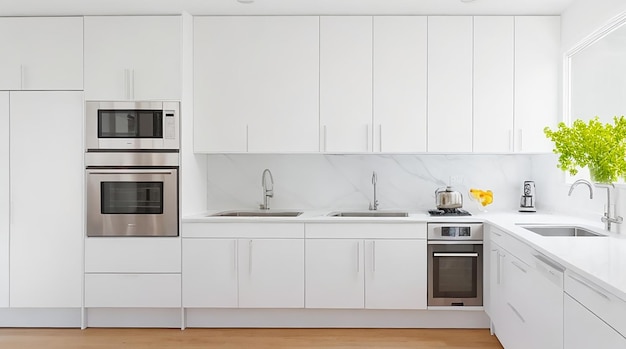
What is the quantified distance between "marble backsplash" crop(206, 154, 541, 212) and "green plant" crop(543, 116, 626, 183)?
146 centimetres

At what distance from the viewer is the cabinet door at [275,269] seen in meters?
3.53

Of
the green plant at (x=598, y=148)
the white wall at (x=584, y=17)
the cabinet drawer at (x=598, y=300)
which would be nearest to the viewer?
the cabinet drawer at (x=598, y=300)

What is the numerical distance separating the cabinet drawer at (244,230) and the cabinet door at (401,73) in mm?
1023

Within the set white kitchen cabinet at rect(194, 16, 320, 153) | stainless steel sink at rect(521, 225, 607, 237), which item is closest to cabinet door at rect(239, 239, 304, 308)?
white kitchen cabinet at rect(194, 16, 320, 153)

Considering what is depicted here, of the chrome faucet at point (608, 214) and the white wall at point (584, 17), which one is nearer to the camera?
the chrome faucet at point (608, 214)

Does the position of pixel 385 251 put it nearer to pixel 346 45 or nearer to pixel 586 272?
pixel 346 45

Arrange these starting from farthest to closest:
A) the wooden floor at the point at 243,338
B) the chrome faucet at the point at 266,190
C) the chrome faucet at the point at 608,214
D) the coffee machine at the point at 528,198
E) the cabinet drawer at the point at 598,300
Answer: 1. the chrome faucet at the point at 266,190
2. the coffee machine at the point at 528,198
3. the wooden floor at the point at 243,338
4. the chrome faucet at the point at 608,214
5. the cabinet drawer at the point at 598,300

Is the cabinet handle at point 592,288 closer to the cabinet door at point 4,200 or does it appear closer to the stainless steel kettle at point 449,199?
the stainless steel kettle at point 449,199

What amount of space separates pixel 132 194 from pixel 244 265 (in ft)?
3.19

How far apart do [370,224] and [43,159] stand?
2.45m

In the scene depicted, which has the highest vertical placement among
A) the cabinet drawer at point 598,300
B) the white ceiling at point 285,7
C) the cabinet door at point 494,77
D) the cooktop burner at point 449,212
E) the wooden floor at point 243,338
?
the white ceiling at point 285,7

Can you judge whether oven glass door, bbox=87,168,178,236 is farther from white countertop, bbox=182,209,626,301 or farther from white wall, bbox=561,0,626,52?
white wall, bbox=561,0,626,52

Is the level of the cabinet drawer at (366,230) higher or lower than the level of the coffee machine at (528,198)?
lower

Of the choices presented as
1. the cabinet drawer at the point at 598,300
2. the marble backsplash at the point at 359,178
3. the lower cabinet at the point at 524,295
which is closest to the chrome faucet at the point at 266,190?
the marble backsplash at the point at 359,178
